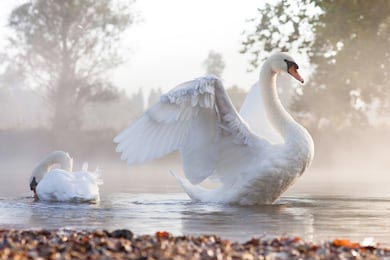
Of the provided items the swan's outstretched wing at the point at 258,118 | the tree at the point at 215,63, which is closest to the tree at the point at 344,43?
the swan's outstretched wing at the point at 258,118

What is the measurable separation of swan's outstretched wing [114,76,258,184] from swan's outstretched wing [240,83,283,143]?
1217mm

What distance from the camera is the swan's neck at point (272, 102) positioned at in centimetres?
1278

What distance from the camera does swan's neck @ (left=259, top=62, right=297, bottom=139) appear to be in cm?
1278

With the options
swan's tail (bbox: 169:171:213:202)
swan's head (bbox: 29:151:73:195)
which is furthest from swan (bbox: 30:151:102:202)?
swan's head (bbox: 29:151:73:195)

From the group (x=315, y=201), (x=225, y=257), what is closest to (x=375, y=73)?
(x=315, y=201)

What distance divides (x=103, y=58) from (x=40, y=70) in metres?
2.99

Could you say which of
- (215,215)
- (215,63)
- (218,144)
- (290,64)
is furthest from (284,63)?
(215,63)

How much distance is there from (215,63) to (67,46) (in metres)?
38.9

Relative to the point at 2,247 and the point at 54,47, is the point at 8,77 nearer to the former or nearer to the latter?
the point at 54,47

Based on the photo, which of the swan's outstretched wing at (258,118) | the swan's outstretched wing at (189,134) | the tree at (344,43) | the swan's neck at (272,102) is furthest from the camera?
the tree at (344,43)

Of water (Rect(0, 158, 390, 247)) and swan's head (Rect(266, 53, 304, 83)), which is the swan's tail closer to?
water (Rect(0, 158, 390, 247))

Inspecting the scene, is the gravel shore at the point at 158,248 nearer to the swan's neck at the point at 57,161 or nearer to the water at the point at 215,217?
the water at the point at 215,217

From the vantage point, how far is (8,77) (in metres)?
41.0

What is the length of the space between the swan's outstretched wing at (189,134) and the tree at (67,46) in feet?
93.0
